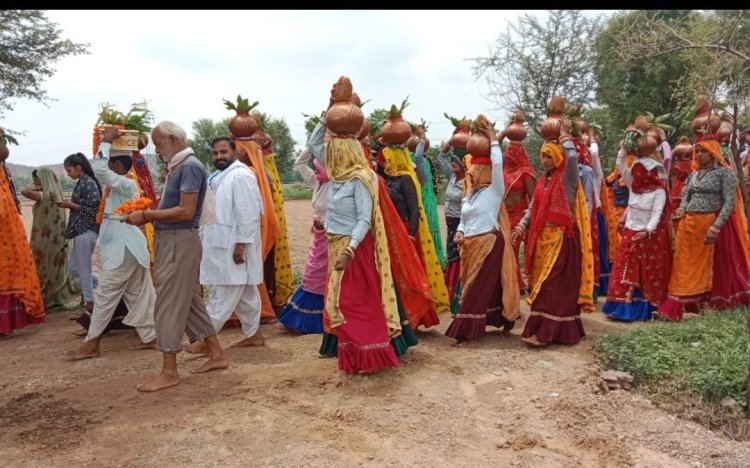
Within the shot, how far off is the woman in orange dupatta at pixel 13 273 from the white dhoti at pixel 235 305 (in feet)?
7.92

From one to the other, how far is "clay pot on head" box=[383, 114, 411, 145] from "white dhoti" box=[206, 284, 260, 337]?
1.92 meters

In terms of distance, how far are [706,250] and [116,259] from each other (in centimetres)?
591

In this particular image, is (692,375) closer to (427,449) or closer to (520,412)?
(520,412)

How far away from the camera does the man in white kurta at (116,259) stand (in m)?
5.28

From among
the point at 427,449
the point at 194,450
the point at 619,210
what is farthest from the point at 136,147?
the point at 619,210

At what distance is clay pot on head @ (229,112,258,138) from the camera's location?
6.50 metres

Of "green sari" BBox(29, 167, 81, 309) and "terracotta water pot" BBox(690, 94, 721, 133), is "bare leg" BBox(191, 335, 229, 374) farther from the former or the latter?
"terracotta water pot" BBox(690, 94, 721, 133)

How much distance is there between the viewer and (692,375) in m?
4.29

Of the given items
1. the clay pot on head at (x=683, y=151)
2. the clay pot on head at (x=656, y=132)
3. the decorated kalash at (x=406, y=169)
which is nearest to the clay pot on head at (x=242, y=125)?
the decorated kalash at (x=406, y=169)

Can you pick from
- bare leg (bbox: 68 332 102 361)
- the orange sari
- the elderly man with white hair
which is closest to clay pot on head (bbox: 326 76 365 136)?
the elderly man with white hair

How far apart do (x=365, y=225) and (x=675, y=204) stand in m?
5.12

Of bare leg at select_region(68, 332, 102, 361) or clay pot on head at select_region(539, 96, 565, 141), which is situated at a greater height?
clay pot on head at select_region(539, 96, 565, 141)

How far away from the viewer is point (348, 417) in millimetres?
3842

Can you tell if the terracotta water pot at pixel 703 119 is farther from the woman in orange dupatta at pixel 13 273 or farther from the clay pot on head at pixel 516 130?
the woman in orange dupatta at pixel 13 273
